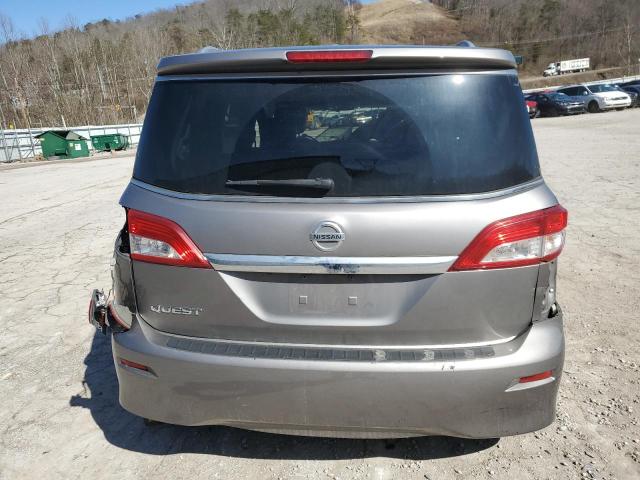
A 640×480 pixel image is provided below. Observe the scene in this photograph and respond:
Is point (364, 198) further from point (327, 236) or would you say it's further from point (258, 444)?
point (258, 444)

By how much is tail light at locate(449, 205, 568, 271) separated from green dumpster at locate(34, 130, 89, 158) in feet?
104

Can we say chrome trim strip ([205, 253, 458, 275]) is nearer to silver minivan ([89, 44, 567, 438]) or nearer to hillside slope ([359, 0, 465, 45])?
silver minivan ([89, 44, 567, 438])

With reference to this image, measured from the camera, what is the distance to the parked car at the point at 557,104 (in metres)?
31.7

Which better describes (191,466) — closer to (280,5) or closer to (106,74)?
(106,74)

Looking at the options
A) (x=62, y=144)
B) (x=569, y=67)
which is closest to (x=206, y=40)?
Result: (x=62, y=144)

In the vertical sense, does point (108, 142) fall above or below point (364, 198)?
below

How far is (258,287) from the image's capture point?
2088mm

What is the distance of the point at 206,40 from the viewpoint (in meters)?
71.4

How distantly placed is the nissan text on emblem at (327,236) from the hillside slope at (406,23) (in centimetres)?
12562

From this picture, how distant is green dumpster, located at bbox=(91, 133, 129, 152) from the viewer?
32.3 m

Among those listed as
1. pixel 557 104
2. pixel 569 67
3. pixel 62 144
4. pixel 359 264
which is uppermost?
pixel 359 264

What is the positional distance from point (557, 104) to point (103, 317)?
3525 cm

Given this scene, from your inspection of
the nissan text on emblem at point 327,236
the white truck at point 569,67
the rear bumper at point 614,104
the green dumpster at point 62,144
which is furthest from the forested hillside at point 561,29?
the nissan text on emblem at point 327,236

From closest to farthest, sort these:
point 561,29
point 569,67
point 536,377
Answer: point 536,377 → point 569,67 → point 561,29
